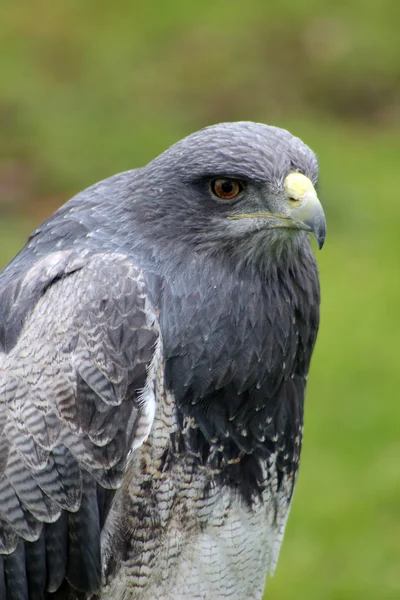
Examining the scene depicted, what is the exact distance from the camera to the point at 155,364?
4.01 metres

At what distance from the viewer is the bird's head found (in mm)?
3924

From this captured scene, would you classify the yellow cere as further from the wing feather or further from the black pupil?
the wing feather

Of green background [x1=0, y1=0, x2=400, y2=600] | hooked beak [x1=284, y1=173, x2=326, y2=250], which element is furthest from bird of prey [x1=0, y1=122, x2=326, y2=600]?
green background [x1=0, y1=0, x2=400, y2=600]

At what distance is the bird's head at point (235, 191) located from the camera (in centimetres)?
392

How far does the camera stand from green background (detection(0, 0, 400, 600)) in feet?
25.2

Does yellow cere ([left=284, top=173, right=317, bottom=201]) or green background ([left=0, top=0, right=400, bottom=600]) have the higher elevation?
green background ([left=0, top=0, right=400, bottom=600])

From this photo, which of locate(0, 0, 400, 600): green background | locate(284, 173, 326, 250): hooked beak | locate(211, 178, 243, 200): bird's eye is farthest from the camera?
locate(0, 0, 400, 600): green background

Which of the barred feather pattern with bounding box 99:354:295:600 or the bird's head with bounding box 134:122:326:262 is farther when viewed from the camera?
the barred feather pattern with bounding box 99:354:295:600

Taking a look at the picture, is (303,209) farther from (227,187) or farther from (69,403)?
(69,403)

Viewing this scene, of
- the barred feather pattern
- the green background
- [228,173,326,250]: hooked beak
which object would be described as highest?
the green background

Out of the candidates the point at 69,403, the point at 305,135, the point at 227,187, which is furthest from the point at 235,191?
the point at 305,135

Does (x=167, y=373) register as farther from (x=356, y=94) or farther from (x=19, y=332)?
(x=356, y=94)

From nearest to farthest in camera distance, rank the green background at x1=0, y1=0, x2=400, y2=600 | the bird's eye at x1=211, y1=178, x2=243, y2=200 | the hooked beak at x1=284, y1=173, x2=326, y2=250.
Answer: the hooked beak at x1=284, y1=173, x2=326, y2=250 < the bird's eye at x1=211, y1=178, x2=243, y2=200 < the green background at x1=0, y1=0, x2=400, y2=600

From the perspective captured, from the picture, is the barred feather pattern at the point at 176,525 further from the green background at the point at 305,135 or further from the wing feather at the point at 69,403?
the green background at the point at 305,135
